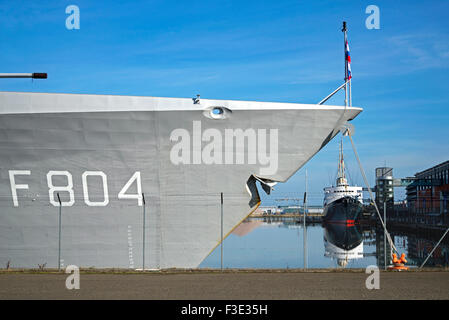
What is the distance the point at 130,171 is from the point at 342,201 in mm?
72620

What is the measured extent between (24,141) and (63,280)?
415cm

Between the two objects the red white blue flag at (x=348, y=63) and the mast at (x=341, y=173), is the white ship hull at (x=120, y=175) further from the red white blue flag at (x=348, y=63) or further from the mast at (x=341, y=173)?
the mast at (x=341, y=173)

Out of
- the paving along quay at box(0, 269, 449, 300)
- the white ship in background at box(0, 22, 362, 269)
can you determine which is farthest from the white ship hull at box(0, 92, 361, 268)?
the paving along quay at box(0, 269, 449, 300)

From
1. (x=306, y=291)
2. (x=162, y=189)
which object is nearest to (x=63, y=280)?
(x=162, y=189)

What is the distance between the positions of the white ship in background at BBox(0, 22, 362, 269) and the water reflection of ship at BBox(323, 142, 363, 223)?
68590mm

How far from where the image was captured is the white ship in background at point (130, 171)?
13.8 meters

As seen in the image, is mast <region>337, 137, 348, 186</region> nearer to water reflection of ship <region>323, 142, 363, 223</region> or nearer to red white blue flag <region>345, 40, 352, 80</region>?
water reflection of ship <region>323, 142, 363, 223</region>

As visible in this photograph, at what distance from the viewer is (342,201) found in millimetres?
83562

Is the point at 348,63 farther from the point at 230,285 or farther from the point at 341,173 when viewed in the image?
the point at 341,173

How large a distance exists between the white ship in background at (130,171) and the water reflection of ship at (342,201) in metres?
68.6

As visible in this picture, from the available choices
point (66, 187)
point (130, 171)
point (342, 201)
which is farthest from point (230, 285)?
point (342, 201)

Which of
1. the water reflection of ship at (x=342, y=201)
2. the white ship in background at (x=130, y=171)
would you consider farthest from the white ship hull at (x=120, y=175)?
the water reflection of ship at (x=342, y=201)

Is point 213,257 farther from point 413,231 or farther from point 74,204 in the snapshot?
point 413,231

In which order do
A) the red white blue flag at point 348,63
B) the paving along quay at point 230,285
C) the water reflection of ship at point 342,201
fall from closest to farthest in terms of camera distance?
the paving along quay at point 230,285, the red white blue flag at point 348,63, the water reflection of ship at point 342,201
